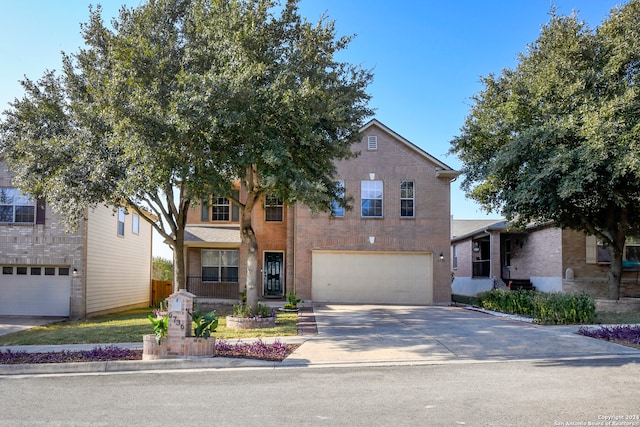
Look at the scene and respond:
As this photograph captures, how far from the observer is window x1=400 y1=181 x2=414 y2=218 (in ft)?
75.5

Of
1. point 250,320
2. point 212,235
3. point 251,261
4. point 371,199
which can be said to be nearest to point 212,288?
point 212,235

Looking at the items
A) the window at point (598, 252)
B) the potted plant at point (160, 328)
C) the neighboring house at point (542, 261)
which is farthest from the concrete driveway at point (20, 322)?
the window at point (598, 252)

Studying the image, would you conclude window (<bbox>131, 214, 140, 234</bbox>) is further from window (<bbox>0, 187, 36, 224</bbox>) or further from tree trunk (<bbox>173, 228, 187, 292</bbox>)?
tree trunk (<bbox>173, 228, 187, 292</bbox>)

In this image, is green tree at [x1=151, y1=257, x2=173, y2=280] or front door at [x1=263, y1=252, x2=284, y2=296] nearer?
front door at [x1=263, y1=252, x2=284, y2=296]

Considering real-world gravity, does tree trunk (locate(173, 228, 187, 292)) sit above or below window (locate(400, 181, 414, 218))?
below

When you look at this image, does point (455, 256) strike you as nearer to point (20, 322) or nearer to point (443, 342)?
point (443, 342)

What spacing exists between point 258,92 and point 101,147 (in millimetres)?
5177

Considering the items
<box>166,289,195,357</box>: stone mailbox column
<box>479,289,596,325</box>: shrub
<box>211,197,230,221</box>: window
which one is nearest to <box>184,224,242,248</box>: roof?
<box>211,197,230,221</box>: window

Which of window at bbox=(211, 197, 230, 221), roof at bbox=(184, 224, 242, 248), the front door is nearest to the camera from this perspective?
roof at bbox=(184, 224, 242, 248)

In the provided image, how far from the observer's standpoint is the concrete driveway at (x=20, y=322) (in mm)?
15945

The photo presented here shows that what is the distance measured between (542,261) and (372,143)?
10.3 m

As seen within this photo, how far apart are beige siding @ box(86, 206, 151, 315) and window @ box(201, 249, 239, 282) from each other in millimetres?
4040

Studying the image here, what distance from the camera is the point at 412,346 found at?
11531 mm

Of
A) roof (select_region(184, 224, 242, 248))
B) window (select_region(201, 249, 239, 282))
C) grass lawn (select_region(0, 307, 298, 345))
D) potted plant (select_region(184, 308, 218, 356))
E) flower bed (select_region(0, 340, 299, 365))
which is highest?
roof (select_region(184, 224, 242, 248))
